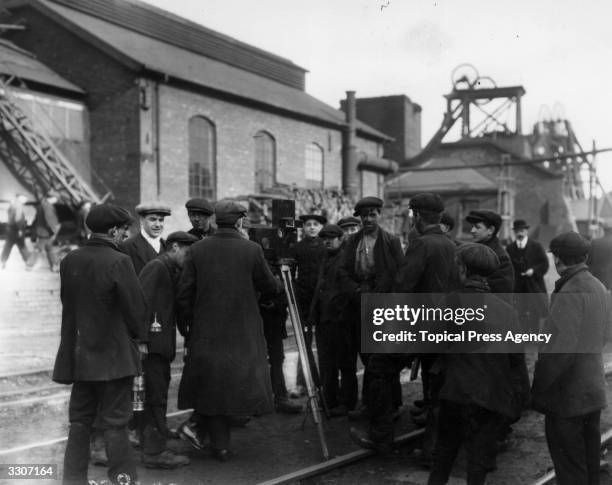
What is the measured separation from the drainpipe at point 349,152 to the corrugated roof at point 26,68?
Result: 37.8 feet

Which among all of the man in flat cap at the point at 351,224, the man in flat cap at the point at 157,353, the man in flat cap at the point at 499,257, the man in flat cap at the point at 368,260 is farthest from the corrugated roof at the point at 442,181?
the man in flat cap at the point at 157,353

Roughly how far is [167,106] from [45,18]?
186 inches

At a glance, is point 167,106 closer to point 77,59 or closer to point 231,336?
point 77,59

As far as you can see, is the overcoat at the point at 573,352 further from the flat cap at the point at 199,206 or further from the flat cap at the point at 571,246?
the flat cap at the point at 199,206

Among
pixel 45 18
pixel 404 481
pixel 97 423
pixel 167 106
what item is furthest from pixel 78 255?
pixel 45 18

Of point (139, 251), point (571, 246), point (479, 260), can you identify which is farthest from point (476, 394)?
point (139, 251)

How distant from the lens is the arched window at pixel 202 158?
818 inches

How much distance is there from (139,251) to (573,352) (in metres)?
3.38

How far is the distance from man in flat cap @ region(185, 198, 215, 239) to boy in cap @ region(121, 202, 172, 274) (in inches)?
13.5

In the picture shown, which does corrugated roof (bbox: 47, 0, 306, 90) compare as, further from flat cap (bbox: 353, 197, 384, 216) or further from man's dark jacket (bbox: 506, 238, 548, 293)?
flat cap (bbox: 353, 197, 384, 216)

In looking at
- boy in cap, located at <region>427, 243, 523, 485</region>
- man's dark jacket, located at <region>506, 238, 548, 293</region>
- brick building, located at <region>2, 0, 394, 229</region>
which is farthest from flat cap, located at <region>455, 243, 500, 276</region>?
brick building, located at <region>2, 0, 394, 229</region>

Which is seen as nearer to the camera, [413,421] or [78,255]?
[78,255]

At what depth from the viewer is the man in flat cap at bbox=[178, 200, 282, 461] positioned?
516cm

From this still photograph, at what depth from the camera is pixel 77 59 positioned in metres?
19.7
